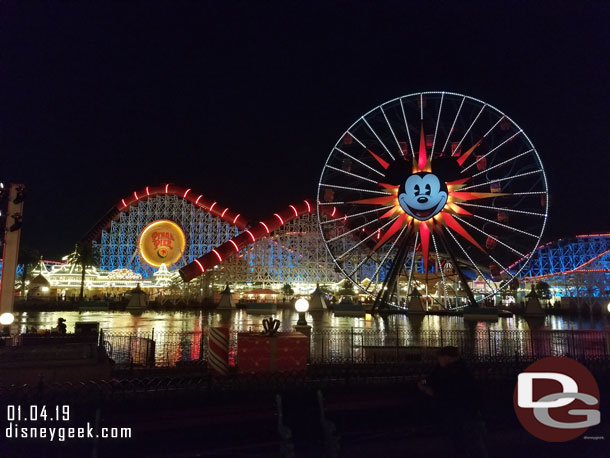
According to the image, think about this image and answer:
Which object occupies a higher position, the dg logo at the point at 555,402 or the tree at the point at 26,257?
the tree at the point at 26,257

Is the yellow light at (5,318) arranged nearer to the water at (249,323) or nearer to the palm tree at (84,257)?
the water at (249,323)

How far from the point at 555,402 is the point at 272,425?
178 inches

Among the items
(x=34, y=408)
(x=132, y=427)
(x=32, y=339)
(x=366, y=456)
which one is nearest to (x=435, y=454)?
(x=366, y=456)

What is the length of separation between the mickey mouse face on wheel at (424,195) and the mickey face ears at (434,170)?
0.46 metres

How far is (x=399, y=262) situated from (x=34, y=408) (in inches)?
1006

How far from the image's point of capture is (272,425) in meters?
7.25

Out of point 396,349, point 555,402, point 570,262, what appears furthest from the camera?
point 570,262

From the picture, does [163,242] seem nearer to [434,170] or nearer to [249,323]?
[249,323]

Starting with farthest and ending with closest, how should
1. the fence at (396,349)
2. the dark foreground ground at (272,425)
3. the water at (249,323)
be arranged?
the water at (249,323)
the fence at (396,349)
the dark foreground ground at (272,425)

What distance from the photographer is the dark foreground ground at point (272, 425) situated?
6.39 metres

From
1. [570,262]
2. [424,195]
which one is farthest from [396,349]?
[570,262]

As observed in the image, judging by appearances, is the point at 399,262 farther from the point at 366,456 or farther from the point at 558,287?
the point at 558,287

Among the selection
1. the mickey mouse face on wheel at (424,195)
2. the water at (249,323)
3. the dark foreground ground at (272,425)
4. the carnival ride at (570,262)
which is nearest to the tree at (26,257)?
the water at (249,323)

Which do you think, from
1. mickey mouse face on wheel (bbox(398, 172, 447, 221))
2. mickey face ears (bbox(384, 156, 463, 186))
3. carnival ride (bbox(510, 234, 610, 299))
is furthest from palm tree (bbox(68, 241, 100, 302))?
carnival ride (bbox(510, 234, 610, 299))
